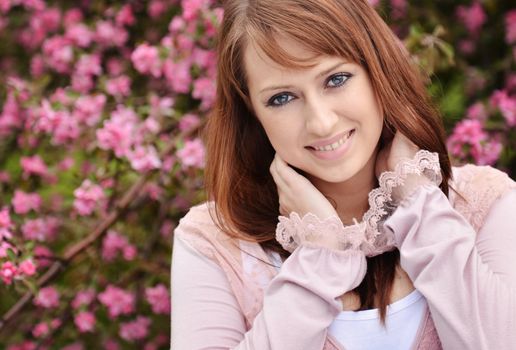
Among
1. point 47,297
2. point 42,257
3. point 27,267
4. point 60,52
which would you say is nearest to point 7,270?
point 27,267

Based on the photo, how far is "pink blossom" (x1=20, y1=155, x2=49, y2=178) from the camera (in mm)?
2975

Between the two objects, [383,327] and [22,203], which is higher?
[383,327]

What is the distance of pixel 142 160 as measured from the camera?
269 cm

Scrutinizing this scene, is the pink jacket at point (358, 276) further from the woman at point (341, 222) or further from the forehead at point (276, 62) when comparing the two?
the forehead at point (276, 62)

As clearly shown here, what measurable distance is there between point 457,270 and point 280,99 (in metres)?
0.56

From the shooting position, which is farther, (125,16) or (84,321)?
(125,16)

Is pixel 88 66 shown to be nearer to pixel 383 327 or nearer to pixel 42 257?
pixel 42 257

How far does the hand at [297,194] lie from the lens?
1.79m

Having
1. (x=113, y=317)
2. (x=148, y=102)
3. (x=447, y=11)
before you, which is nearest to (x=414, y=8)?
(x=447, y=11)

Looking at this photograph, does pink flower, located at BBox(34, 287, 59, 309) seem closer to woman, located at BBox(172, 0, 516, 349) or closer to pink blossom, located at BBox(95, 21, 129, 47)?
woman, located at BBox(172, 0, 516, 349)

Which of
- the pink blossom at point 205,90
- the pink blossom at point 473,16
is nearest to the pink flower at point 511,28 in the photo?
the pink blossom at point 473,16

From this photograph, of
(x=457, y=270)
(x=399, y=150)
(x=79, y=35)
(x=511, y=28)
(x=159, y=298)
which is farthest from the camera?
(x=79, y=35)

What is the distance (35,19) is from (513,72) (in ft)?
8.06

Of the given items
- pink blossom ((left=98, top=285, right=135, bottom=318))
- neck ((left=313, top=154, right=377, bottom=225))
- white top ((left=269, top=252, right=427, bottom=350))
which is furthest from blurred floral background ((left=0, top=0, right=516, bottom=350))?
white top ((left=269, top=252, right=427, bottom=350))
